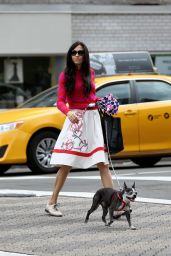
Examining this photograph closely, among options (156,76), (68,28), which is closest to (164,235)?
(156,76)

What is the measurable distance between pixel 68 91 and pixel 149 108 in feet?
20.4

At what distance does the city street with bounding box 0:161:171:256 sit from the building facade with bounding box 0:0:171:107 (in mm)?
11476

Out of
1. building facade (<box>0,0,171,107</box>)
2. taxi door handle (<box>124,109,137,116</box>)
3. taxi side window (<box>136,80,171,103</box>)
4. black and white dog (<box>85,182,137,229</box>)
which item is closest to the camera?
black and white dog (<box>85,182,137,229</box>)

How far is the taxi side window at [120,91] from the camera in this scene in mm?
15438

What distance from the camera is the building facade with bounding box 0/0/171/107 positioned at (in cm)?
2388

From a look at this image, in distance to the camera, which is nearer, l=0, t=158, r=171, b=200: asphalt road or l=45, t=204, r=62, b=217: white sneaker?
l=45, t=204, r=62, b=217: white sneaker

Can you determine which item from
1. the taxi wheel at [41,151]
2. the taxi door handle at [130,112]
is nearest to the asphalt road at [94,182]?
the taxi wheel at [41,151]

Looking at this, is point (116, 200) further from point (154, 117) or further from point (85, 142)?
point (154, 117)

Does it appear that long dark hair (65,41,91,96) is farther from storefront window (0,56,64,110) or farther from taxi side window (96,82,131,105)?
storefront window (0,56,64,110)

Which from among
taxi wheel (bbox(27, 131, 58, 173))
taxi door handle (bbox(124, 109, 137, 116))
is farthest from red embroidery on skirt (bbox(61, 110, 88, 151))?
taxi door handle (bbox(124, 109, 137, 116))

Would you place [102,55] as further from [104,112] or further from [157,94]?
[104,112]

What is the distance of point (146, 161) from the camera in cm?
1667

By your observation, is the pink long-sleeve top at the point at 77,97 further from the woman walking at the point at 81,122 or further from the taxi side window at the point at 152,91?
the taxi side window at the point at 152,91

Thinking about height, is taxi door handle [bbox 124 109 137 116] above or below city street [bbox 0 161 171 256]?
above
